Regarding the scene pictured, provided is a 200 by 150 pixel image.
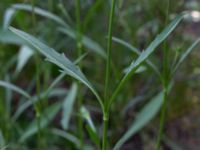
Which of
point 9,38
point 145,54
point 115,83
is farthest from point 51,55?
point 115,83

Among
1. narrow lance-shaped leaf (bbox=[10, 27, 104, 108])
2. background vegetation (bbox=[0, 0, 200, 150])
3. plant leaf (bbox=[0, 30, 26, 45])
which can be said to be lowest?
background vegetation (bbox=[0, 0, 200, 150])

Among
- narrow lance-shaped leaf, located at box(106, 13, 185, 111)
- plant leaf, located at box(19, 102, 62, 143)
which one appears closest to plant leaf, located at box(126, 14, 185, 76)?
narrow lance-shaped leaf, located at box(106, 13, 185, 111)

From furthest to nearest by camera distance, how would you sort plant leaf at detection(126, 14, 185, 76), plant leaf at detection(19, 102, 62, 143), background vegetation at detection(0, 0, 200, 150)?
background vegetation at detection(0, 0, 200, 150), plant leaf at detection(19, 102, 62, 143), plant leaf at detection(126, 14, 185, 76)

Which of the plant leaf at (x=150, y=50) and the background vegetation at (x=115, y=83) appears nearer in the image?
the plant leaf at (x=150, y=50)

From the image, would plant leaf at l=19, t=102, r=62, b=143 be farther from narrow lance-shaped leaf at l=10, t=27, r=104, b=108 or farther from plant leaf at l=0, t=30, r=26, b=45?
narrow lance-shaped leaf at l=10, t=27, r=104, b=108

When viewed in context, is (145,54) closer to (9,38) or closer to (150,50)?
(150,50)

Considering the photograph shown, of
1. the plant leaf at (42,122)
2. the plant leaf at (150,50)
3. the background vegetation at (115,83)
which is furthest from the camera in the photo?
the background vegetation at (115,83)

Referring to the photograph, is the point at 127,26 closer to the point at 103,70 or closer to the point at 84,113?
the point at 103,70

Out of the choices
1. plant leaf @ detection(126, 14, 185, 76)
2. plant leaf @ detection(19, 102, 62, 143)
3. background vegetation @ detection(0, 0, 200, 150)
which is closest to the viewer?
plant leaf @ detection(126, 14, 185, 76)

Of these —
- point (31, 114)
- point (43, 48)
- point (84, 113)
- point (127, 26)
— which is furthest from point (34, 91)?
point (43, 48)

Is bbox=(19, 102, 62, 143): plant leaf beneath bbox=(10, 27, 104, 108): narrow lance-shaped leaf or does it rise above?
beneath

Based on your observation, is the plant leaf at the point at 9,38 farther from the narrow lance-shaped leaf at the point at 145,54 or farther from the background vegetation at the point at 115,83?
the narrow lance-shaped leaf at the point at 145,54

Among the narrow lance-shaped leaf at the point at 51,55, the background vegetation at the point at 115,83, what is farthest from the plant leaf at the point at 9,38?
the narrow lance-shaped leaf at the point at 51,55
